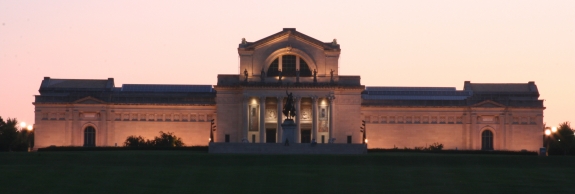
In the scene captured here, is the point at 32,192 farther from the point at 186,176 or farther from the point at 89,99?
the point at 89,99

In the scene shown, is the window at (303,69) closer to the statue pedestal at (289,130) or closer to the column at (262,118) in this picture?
A: the column at (262,118)

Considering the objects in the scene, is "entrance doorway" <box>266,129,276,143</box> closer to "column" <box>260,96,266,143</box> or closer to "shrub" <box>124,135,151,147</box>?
"column" <box>260,96,266,143</box>

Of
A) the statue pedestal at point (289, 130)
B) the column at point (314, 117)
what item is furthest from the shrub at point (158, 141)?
the statue pedestal at point (289, 130)

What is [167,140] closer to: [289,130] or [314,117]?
[314,117]

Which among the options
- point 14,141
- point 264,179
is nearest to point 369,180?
point 264,179

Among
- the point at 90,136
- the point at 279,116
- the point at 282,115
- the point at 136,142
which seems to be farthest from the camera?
the point at 90,136

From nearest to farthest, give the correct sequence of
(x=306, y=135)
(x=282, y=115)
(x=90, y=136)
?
(x=282, y=115) → (x=306, y=135) → (x=90, y=136)

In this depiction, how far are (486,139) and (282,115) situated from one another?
2345 centimetres

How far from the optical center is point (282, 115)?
Answer: 340ft

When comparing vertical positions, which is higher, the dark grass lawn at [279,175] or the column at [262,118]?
the column at [262,118]

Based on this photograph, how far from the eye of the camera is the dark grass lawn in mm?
41719

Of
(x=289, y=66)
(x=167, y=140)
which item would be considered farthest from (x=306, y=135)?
(x=167, y=140)

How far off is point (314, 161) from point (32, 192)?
2039cm

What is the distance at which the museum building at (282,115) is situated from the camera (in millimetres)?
103625
